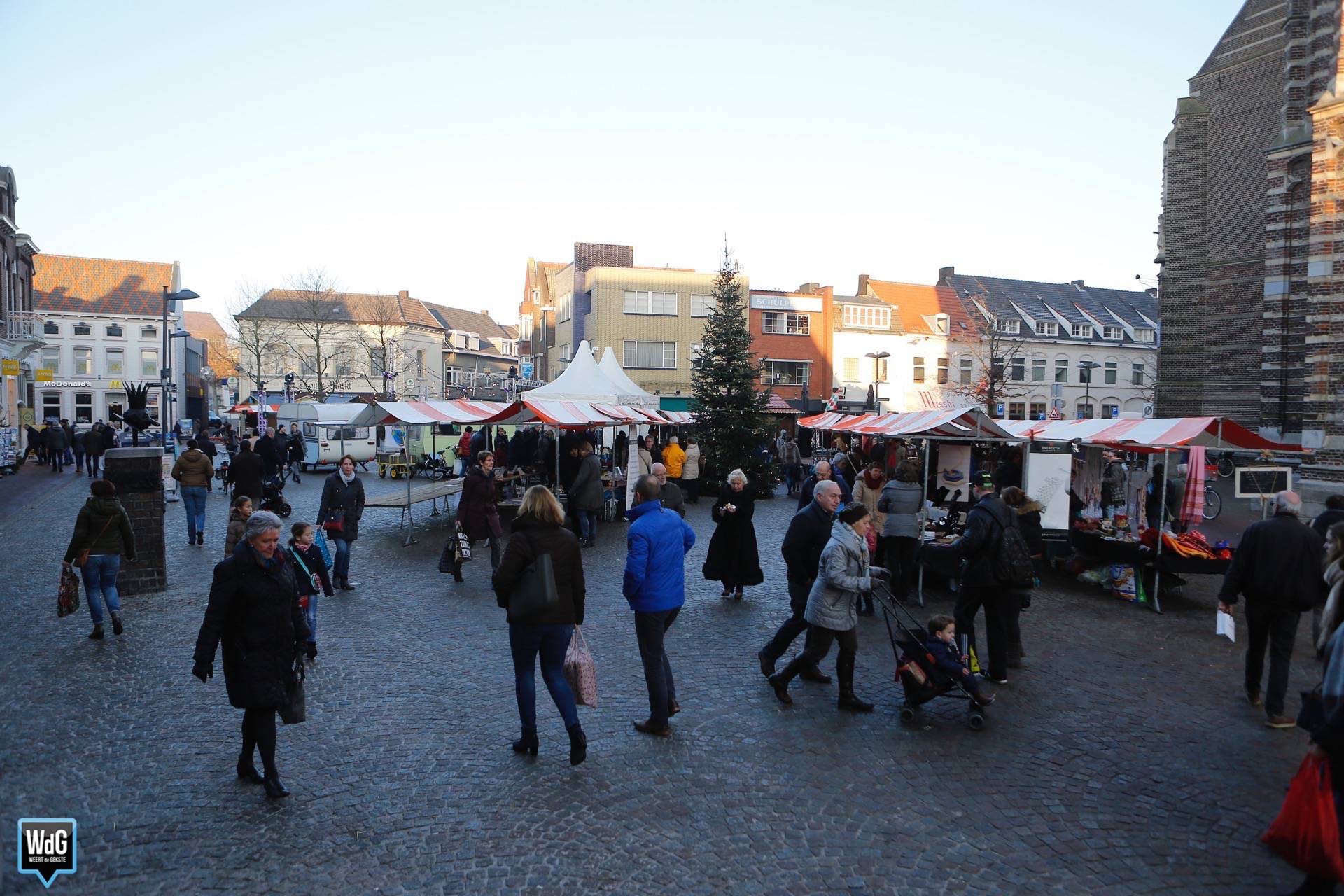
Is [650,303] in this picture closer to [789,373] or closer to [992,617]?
[789,373]

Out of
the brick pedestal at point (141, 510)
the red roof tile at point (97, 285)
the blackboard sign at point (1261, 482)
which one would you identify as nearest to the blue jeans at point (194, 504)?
the brick pedestal at point (141, 510)

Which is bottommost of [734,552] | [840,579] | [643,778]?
[643,778]

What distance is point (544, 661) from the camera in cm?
566

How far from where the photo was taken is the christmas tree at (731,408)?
2409 cm

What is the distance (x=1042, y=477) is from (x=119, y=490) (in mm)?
11765

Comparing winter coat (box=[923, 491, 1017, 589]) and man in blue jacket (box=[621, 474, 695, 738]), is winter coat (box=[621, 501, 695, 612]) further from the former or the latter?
winter coat (box=[923, 491, 1017, 589])

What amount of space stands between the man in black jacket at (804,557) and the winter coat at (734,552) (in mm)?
2470

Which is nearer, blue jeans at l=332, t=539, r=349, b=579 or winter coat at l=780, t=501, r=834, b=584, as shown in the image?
winter coat at l=780, t=501, r=834, b=584

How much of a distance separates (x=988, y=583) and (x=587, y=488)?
7871 mm

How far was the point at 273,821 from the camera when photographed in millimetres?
4887

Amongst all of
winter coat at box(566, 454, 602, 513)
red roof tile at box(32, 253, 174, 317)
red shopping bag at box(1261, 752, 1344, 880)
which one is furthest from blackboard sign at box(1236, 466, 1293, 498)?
red roof tile at box(32, 253, 174, 317)

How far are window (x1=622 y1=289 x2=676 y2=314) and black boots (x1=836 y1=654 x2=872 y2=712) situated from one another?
42.9m

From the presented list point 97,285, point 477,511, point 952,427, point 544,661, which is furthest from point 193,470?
point 97,285

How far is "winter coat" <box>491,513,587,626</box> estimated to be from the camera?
18.0ft
